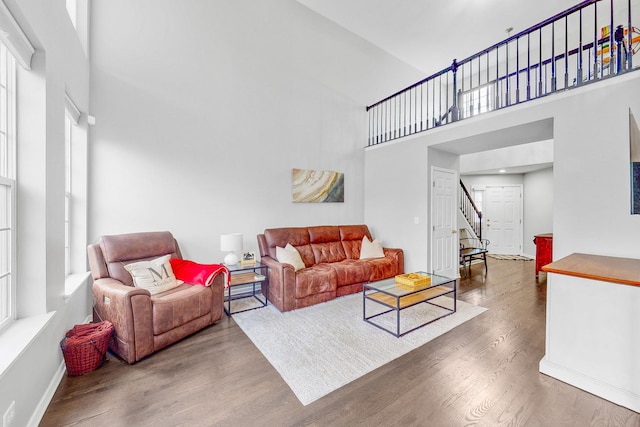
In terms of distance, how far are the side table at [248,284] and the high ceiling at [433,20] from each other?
4676 mm

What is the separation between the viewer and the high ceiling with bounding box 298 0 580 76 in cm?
495

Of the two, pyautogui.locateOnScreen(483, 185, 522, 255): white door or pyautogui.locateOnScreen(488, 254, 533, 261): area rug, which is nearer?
pyautogui.locateOnScreen(488, 254, 533, 261): area rug

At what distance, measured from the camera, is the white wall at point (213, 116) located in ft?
10.8

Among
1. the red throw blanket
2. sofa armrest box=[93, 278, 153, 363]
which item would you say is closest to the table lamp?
the red throw blanket

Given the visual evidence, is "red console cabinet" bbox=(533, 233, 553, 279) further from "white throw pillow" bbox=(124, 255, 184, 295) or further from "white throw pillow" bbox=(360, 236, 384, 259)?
"white throw pillow" bbox=(124, 255, 184, 295)

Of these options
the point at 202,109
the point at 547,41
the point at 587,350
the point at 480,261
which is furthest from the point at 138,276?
the point at 547,41

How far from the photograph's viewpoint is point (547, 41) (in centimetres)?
639

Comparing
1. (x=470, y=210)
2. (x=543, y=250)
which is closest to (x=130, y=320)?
(x=543, y=250)

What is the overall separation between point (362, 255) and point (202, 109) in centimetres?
333

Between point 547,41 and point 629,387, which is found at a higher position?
point 547,41

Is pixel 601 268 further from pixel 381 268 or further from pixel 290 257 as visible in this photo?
pixel 290 257

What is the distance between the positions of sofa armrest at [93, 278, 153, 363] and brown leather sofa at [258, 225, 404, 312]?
4.82 feet

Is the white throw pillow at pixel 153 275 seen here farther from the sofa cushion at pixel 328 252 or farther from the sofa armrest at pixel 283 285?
the sofa cushion at pixel 328 252

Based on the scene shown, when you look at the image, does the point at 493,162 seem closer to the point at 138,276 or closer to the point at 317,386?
the point at 317,386
